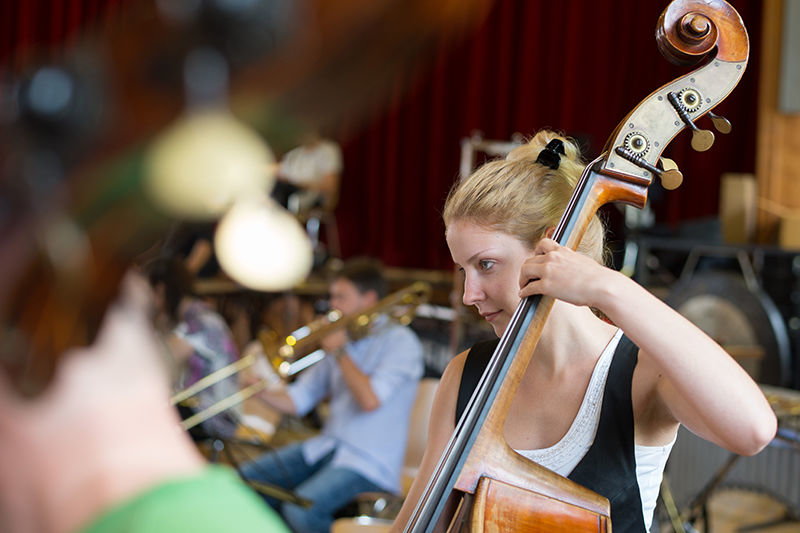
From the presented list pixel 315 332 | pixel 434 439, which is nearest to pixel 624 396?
pixel 434 439

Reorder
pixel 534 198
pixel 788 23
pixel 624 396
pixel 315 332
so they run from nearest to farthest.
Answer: pixel 624 396
pixel 534 198
pixel 315 332
pixel 788 23

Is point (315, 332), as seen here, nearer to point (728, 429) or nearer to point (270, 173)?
point (728, 429)

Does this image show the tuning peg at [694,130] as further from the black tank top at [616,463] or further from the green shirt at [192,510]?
the green shirt at [192,510]

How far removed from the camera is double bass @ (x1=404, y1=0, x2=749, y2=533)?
1124mm

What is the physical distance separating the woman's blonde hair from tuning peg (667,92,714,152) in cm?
22

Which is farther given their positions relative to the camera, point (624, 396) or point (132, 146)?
point (624, 396)

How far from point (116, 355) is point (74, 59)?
0.13 metres

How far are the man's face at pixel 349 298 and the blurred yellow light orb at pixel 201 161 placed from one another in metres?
3.19

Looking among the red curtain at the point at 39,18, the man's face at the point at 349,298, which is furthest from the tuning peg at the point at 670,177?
the red curtain at the point at 39,18

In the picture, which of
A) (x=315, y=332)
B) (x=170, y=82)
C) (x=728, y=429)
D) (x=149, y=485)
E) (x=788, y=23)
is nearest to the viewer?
(x=170, y=82)

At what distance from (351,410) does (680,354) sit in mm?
2241

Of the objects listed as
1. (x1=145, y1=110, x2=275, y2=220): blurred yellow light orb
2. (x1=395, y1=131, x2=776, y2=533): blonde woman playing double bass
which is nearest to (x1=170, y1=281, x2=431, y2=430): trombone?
(x1=395, y1=131, x2=776, y2=533): blonde woman playing double bass

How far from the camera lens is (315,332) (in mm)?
3139

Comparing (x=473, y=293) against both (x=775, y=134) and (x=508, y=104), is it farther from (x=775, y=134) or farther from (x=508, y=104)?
(x=508, y=104)
